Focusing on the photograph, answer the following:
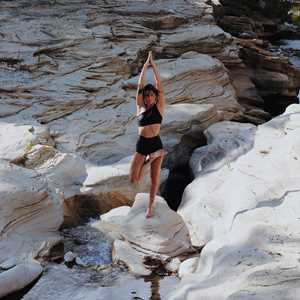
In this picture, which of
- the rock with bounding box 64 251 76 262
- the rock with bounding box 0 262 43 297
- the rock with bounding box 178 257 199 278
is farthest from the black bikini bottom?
the rock with bounding box 0 262 43 297

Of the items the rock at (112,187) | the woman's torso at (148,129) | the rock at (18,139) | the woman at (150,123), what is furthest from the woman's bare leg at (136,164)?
the rock at (18,139)

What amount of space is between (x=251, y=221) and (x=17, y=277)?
2400 mm

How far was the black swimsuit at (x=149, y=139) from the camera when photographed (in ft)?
19.3

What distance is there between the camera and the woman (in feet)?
19.2

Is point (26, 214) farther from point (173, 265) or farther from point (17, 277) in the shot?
point (173, 265)

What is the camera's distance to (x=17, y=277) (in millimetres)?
5336

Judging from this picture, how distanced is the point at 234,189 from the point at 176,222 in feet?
2.96

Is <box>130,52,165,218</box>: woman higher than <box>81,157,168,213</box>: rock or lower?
higher

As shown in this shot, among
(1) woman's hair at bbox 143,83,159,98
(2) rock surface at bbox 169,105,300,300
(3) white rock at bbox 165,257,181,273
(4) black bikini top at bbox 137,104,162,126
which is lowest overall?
(3) white rock at bbox 165,257,181,273

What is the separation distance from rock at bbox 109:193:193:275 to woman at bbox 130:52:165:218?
0.15 metres

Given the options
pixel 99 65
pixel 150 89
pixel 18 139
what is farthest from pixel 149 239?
pixel 99 65

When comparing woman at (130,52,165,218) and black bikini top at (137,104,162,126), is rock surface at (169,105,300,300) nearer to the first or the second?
woman at (130,52,165,218)

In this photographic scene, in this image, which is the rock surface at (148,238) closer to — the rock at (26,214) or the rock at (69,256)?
the rock at (69,256)

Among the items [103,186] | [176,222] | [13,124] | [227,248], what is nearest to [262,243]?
[227,248]
